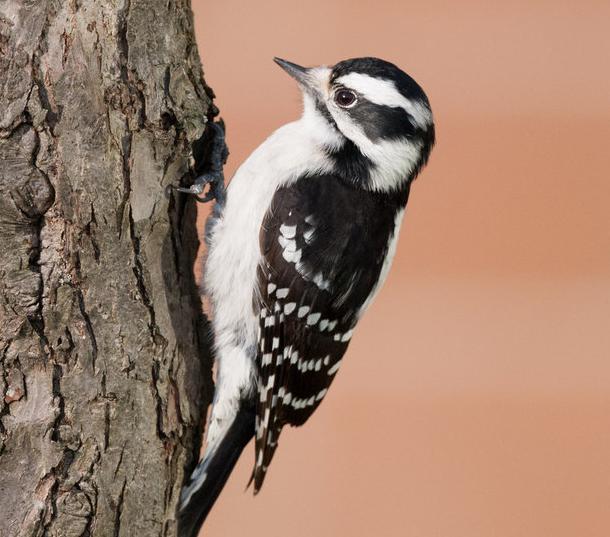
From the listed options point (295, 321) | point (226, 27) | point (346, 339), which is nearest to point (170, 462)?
point (295, 321)

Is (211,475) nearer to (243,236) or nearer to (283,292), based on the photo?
(283,292)

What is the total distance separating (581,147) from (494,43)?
56 centimetres

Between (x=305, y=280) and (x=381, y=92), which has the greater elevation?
(x=381, y=92)

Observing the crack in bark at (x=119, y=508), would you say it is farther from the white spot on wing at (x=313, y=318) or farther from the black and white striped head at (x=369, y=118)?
the black and white striped head at (x=369, y=118)

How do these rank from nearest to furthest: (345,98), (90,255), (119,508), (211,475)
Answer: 1. (90,255)
2. (119,508)
3. (211,475)
4. (345,98)

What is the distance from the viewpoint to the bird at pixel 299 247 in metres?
2.46

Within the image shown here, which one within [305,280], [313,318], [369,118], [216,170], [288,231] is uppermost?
[369,118]

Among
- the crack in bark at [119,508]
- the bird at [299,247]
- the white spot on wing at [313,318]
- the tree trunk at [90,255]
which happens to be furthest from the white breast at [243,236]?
the crack in bark at [119,508]

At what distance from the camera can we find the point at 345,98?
8.46 feet

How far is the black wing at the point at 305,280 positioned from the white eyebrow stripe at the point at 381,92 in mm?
246

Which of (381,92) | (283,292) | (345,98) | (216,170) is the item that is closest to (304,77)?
(345,98)

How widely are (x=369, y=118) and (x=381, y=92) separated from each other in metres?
0.08

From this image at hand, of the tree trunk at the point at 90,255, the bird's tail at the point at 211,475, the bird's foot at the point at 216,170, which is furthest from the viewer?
the bird's foot at the point at 216,170

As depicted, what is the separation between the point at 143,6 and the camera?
1.94m
